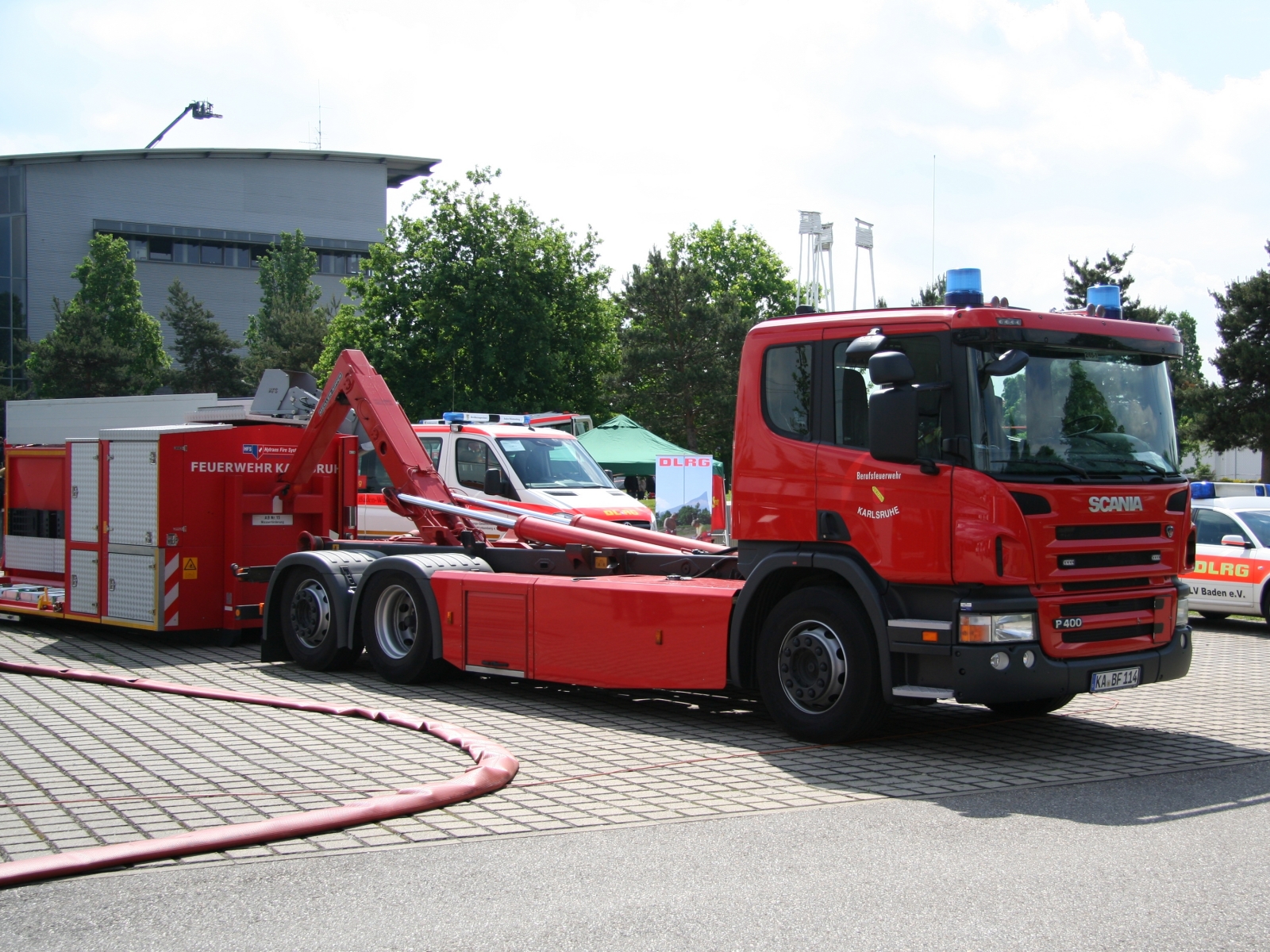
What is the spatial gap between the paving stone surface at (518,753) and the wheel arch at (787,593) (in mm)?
551

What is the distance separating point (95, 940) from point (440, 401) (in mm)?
32884

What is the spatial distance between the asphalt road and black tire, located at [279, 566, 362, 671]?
5.83 meters

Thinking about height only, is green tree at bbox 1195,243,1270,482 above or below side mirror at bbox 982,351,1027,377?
above

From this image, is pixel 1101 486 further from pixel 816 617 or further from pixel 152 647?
pixel 152 647

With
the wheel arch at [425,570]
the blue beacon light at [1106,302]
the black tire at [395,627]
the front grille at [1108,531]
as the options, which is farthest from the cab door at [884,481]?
the black tire at [395,627]

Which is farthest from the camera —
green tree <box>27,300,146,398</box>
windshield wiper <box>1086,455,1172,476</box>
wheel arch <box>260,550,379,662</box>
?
green tree <box>27,300,146,398</box>

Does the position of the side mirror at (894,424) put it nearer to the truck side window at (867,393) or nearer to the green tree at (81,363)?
the truck side window at (867,393)

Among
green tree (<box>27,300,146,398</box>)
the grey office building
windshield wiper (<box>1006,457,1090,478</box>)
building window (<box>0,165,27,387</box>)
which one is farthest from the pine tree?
windshield wiper (<box>1006,457,1090,478</box>)

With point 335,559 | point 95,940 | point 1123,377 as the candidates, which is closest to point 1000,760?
point 1123,377

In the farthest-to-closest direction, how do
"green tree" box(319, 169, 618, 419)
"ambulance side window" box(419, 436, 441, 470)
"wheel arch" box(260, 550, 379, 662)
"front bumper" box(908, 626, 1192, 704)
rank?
1. "green tree" box(319, 169, 618, 419)
2. "ambulance side window" box(419, 436, 441, 470)
3. "wheel arch" box(260, 550, 379, 662)
4. "front bumper" box(908, 626, 1192, 704)

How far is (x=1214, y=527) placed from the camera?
1641cm

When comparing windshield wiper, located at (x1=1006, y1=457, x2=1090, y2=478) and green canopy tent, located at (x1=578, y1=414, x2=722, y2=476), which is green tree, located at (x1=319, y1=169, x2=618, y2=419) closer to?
green canopy tent, located at (x1=578, y1=414, x2=722, y2=476)

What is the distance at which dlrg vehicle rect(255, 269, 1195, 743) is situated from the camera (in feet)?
24.4

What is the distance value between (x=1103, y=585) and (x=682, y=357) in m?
46.1
